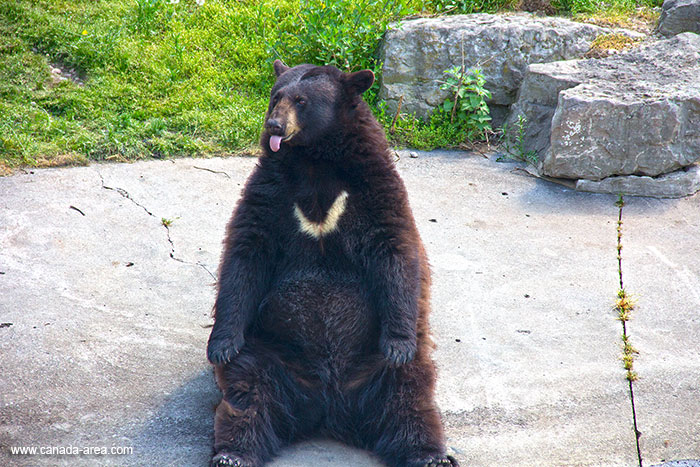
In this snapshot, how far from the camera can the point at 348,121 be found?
12.6 ft

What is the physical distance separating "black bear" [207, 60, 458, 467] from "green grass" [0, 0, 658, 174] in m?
3.04

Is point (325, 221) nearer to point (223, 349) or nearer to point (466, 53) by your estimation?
point (223, 349)

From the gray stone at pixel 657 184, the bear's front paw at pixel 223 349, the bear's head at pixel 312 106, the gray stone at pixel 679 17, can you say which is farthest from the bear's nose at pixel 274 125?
the gray stone at pixel 679 17

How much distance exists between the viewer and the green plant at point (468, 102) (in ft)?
23.4

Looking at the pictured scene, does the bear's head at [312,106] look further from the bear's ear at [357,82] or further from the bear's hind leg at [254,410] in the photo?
the bear's hind leg at [254,410]

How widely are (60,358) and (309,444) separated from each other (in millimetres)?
1523

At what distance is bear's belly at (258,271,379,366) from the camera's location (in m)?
3.72

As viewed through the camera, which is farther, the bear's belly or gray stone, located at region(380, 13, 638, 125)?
gray stone, located at region(380, 13, 638, 125)

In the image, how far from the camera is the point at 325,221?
3.73m

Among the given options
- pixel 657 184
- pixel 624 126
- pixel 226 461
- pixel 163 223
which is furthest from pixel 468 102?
pixel 226 461

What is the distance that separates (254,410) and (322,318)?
22.6 inches

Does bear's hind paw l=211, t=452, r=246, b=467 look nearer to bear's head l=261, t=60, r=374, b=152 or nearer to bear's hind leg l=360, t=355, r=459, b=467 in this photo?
bear's hind leg l=360, t=355, r=459, b=467

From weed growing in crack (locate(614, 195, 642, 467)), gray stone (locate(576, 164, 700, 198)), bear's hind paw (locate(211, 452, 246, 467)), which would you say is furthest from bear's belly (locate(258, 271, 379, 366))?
gray stone (locate(576, 164, 700, 198))

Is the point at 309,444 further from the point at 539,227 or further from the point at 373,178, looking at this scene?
the point at 539,227
